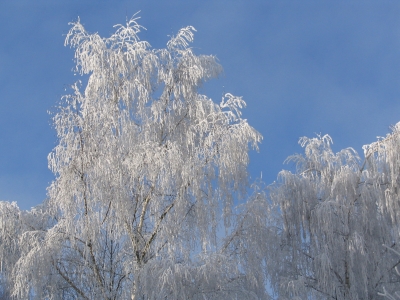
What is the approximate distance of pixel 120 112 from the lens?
29.4 feet

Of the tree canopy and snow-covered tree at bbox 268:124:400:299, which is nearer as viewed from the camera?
the tree canopy

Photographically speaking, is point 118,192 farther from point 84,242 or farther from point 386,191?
point 386,191

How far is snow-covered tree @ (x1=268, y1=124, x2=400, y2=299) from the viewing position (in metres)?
9.04

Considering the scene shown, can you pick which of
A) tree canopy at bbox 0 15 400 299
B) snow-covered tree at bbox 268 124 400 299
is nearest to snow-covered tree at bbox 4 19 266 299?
tree canopy at bbox 0 15 400 299

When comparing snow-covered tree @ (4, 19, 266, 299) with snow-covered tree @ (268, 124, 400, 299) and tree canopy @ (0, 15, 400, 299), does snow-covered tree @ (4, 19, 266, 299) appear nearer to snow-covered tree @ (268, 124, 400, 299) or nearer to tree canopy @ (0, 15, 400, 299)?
tree canopy @ (0, 15, 400, 299)

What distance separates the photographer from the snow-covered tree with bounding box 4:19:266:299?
25.6 ft

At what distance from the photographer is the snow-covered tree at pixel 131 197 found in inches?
307

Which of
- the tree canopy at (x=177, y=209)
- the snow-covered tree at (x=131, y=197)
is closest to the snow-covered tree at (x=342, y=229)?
the tree canopy at (x=177, y=209)

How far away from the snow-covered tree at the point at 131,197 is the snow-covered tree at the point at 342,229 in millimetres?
1237

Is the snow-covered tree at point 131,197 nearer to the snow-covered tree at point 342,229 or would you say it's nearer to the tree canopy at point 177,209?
the tree canopy at point 177,209

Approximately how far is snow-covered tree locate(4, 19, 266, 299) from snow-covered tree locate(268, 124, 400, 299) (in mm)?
1237

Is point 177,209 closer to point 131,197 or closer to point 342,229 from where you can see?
point 131,197

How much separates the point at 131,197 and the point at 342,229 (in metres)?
3.64

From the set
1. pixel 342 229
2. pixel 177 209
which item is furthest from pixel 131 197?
pixel 342 229
